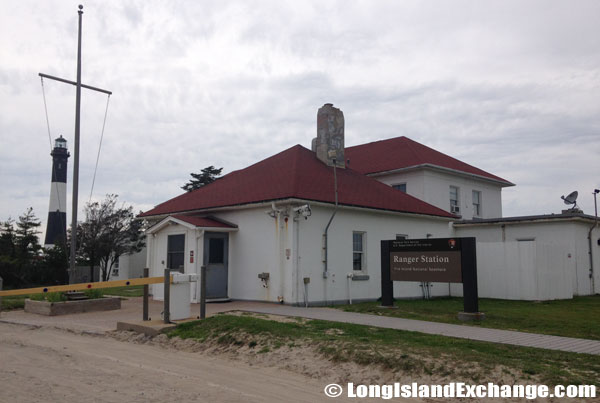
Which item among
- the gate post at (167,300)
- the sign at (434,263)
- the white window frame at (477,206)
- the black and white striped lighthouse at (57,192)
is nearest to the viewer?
the gate post at (167,300)

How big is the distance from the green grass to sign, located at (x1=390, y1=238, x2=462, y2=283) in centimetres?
408

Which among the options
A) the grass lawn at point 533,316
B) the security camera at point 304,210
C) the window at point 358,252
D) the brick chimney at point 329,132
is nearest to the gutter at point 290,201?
the security camera at point 304,210

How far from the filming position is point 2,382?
7266 mm

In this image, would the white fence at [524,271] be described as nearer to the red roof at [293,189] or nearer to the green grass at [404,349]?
the red roof at [293,189]

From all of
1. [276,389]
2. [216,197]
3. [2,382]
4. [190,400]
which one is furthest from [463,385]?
[216,197]

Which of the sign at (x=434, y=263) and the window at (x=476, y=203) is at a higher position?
the window at (x=476, y=203)

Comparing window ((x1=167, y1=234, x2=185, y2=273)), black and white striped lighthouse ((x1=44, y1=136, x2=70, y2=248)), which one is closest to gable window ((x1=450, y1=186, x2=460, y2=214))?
window ((x1=167, y1=234, x2=185, y2=273))

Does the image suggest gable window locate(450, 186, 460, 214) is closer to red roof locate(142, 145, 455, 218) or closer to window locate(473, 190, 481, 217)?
window locate(473, 190, 481, 217)

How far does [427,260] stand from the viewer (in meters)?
14.5

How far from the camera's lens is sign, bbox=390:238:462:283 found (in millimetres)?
13891

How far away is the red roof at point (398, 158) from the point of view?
30172mm

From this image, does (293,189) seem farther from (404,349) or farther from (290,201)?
(404,349)

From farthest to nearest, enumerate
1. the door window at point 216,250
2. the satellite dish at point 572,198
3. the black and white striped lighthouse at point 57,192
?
the black and white striped lighthouse at point 57,192
the satellite dish at point 572,198
the door window at point 216,250

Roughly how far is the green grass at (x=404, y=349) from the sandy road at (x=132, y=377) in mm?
921
